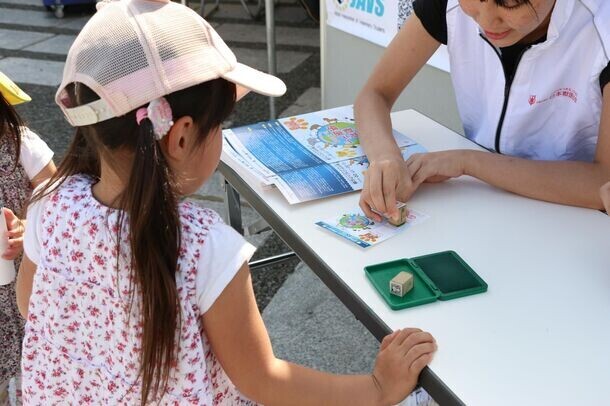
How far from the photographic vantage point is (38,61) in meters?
5.10

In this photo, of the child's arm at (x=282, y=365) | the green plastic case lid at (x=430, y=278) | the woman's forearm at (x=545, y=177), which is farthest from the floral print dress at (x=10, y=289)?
the woman's forearm at (x=545, y=177)

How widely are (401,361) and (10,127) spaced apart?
1.05 meters

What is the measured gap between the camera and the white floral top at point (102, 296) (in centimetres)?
101

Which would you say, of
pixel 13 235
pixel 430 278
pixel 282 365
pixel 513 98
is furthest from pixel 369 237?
pixel 13 235

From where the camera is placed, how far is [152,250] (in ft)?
3.21

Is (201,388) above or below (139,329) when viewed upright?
below

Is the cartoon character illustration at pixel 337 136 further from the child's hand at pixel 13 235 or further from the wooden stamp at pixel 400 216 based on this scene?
the child's hand at pixel 13 235

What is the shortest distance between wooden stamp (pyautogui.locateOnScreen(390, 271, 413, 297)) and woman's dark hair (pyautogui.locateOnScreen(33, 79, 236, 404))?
1.15 ft

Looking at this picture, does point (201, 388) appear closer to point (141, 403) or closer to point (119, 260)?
point (141, 403)

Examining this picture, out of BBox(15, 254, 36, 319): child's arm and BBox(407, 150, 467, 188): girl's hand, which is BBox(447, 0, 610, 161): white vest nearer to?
BBox(407, 150, 467, 188): girl's hand

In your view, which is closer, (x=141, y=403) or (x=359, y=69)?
(x=141, y=403)

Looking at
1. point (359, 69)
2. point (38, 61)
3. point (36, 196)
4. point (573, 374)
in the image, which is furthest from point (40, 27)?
point (573, 374)

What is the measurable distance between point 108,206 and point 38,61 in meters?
4.48

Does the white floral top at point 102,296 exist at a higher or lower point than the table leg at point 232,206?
higher
